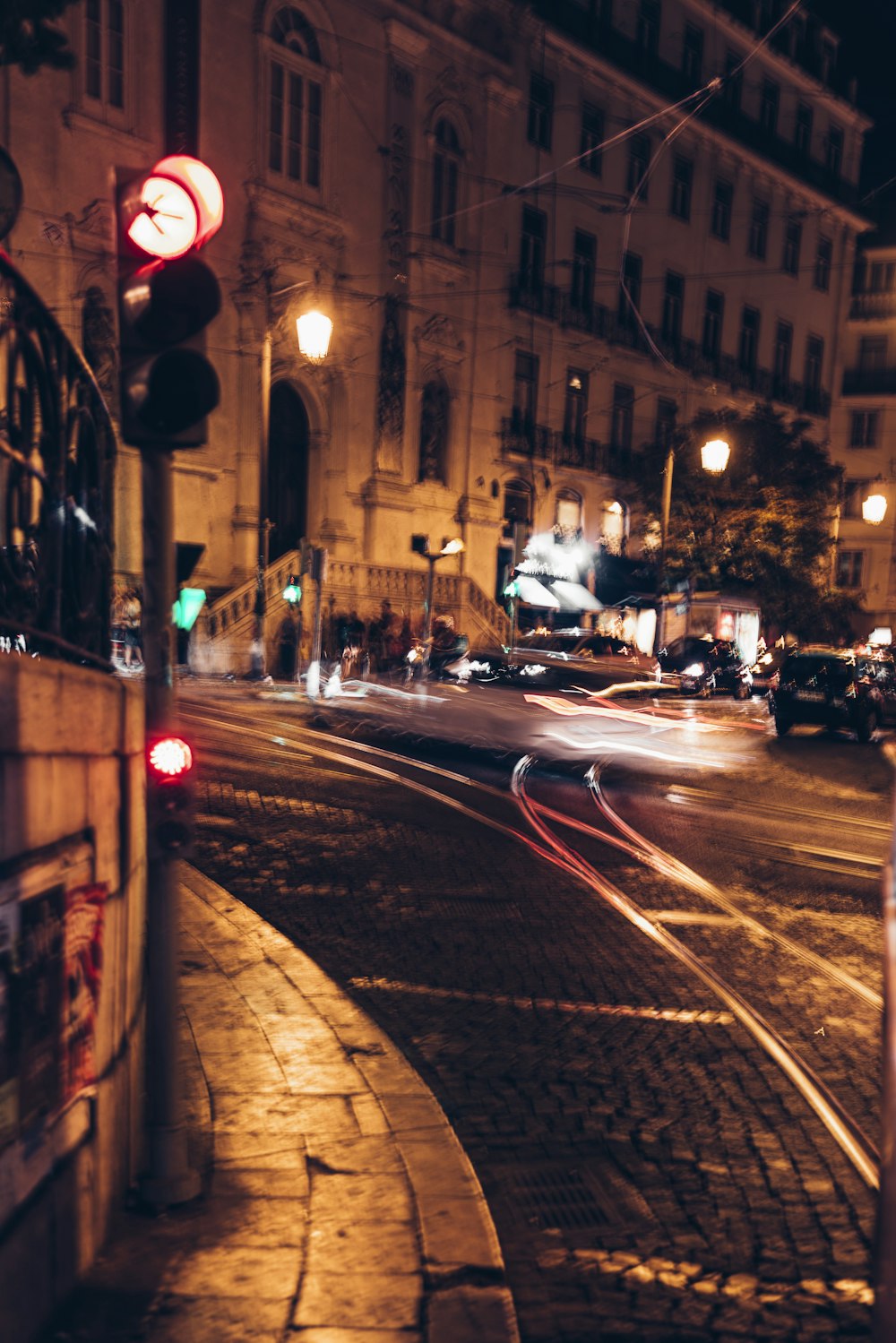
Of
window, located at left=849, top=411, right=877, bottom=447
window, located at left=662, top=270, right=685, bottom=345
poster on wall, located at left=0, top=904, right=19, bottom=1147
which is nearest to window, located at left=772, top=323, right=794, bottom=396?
window, located at left=849, top=411, right=877, bottom=447

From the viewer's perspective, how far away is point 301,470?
1166 inches

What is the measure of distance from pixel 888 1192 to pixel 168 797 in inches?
91.8

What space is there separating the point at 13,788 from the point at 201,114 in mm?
26305

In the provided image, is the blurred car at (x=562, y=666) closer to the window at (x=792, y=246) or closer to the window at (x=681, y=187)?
the window at (x=681, y=187)

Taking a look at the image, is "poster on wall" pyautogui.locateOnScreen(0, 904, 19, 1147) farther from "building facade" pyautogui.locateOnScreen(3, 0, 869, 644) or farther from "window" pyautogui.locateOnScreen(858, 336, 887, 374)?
"window" pyautogui.locateOnScreen(858, 336, 887, 374)

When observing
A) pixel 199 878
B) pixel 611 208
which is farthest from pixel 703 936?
pixel 611 208

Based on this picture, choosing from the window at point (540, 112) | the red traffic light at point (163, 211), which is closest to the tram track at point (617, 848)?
the red traffic light at point (163, 211)

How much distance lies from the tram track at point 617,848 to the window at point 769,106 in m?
36.4

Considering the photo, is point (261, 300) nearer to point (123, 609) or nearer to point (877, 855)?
point (123, 609)

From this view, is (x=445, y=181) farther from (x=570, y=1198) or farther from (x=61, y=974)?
(x=61, y=974)

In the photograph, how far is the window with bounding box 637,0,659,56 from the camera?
35.6m

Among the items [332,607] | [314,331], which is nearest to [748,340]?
[332,607]

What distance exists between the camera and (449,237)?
102ft

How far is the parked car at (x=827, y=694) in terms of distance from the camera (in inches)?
728
